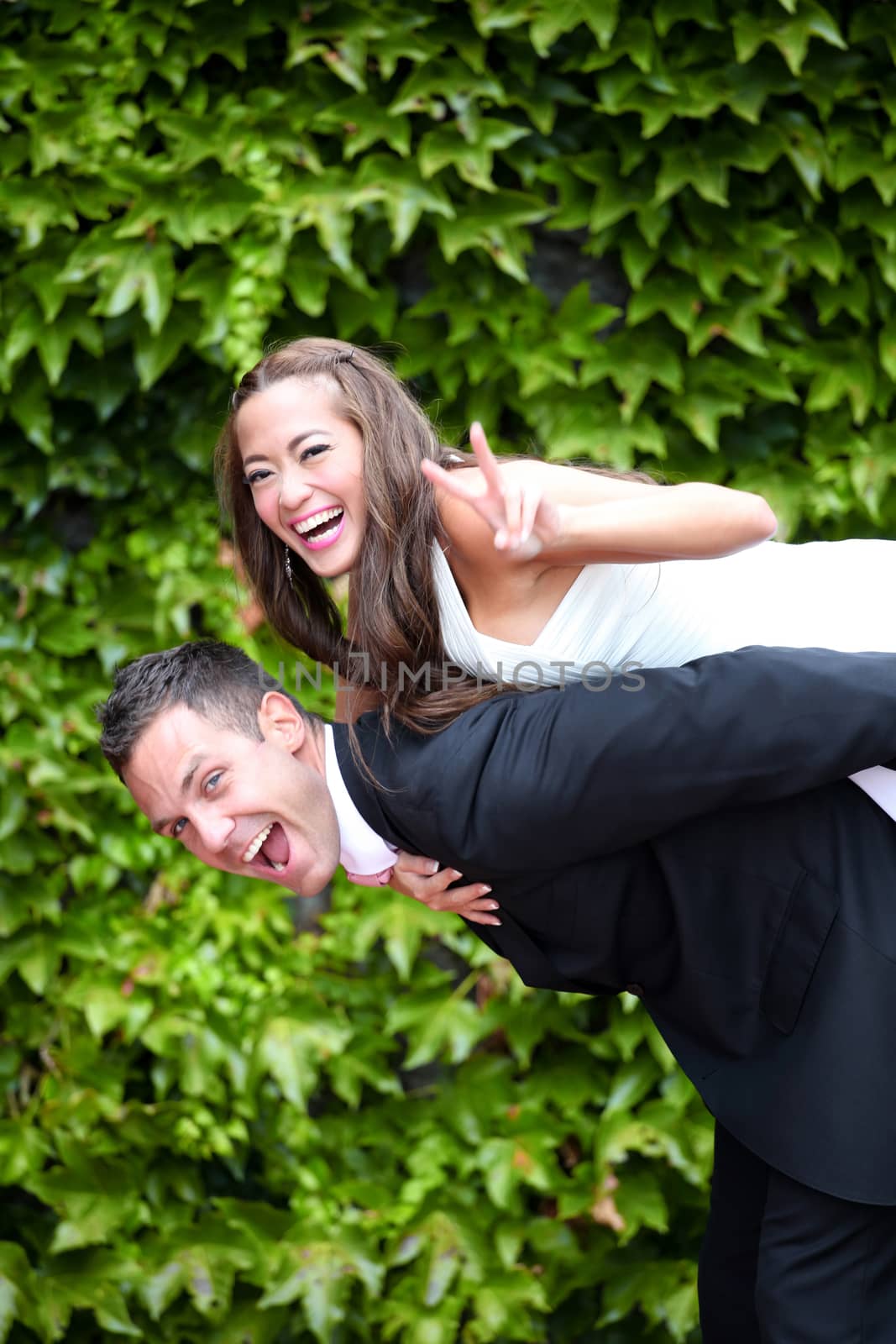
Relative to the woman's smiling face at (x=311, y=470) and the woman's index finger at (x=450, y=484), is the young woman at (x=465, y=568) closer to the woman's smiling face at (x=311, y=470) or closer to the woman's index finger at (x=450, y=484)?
the woman's smiling face at (x=311, y=470)

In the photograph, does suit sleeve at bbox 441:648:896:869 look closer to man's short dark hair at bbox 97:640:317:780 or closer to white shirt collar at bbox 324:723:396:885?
white shirt collar at bbox 324:723:396:885

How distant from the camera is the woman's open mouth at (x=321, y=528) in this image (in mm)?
1733

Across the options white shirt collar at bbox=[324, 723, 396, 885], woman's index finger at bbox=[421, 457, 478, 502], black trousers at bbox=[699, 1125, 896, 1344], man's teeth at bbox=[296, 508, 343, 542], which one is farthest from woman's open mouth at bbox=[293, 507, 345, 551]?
black trousers at bbox=[699, 1125, 896, 1344]

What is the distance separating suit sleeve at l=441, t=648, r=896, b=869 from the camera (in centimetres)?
142

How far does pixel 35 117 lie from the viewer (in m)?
2.62

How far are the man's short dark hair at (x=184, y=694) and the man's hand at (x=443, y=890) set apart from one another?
27 cm

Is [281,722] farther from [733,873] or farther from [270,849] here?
[733,873]

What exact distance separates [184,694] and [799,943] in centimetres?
89

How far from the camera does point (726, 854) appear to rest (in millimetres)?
1556

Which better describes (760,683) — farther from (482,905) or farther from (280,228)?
(280,228)

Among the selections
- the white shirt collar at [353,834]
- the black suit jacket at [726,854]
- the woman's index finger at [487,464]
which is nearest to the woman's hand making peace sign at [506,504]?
the woman's index finger at [487,464]

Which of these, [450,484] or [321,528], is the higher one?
[450,484]

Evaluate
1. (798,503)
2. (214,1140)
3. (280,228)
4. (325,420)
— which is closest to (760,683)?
(325,420)

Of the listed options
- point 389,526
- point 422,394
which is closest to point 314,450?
point 389,526
